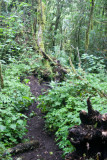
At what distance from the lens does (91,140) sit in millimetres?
2854

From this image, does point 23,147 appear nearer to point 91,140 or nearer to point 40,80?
point 91,140

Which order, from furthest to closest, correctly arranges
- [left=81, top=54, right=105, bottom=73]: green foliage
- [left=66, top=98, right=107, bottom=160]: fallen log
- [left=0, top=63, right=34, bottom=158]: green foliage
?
[left=81, top=54, right=105, bottom=73]: green foliage
[left=0, top=63, right=34, bottom=158]: green foliage
[left=66, top=98, right=107, bottom=160]: fallen log

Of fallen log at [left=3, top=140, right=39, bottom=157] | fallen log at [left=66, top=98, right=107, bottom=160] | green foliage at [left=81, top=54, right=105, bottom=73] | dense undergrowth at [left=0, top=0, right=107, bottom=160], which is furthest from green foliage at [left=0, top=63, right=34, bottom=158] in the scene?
green foliage at [left=81, top=54, right=105, bottom=73]

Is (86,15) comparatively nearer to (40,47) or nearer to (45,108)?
(40,47)

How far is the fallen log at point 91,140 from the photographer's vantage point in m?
2.77

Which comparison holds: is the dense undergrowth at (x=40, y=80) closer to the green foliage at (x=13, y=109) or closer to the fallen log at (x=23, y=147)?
the green foliage at (x=13, y=109)

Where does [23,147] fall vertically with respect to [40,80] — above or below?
below

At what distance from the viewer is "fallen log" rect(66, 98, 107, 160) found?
9.07 ft

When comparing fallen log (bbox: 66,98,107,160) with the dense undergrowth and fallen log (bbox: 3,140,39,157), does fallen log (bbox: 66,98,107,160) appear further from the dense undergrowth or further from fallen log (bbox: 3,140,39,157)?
fallen log (bbox: 3,140,39,157)

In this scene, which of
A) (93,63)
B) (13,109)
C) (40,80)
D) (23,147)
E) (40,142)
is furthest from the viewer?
(40,80)

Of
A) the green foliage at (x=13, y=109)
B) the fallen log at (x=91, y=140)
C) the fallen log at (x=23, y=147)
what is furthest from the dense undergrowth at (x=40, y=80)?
the fallen log at (x=91, y=140)

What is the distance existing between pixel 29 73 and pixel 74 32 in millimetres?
8480

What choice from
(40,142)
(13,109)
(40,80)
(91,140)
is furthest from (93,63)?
(91,140)

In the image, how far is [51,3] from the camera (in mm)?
15359
